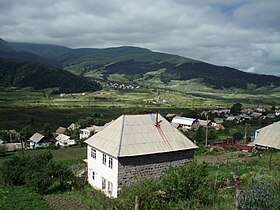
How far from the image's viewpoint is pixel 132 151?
2138 centimetres

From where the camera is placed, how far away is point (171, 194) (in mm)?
11148

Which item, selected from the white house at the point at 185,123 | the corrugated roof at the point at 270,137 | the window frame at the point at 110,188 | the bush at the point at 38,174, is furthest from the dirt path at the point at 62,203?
the white house at the point at 185,123

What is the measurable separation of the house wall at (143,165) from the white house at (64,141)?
41.1m

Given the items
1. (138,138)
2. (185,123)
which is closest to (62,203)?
(138,138)

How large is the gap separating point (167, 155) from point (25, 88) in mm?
164122

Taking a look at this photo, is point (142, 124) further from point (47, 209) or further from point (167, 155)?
point (47, 209)

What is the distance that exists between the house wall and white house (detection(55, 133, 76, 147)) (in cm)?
4113

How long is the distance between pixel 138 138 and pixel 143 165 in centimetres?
201

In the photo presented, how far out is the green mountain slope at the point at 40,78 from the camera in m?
174

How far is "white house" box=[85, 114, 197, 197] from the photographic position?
21327mm

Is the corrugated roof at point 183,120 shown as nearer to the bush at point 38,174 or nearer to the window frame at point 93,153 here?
the bush at point 38,174

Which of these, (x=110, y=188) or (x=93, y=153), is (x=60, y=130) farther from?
(x=110, y=188)

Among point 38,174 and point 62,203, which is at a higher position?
point 38,174

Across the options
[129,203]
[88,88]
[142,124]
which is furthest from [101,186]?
[88,88]
